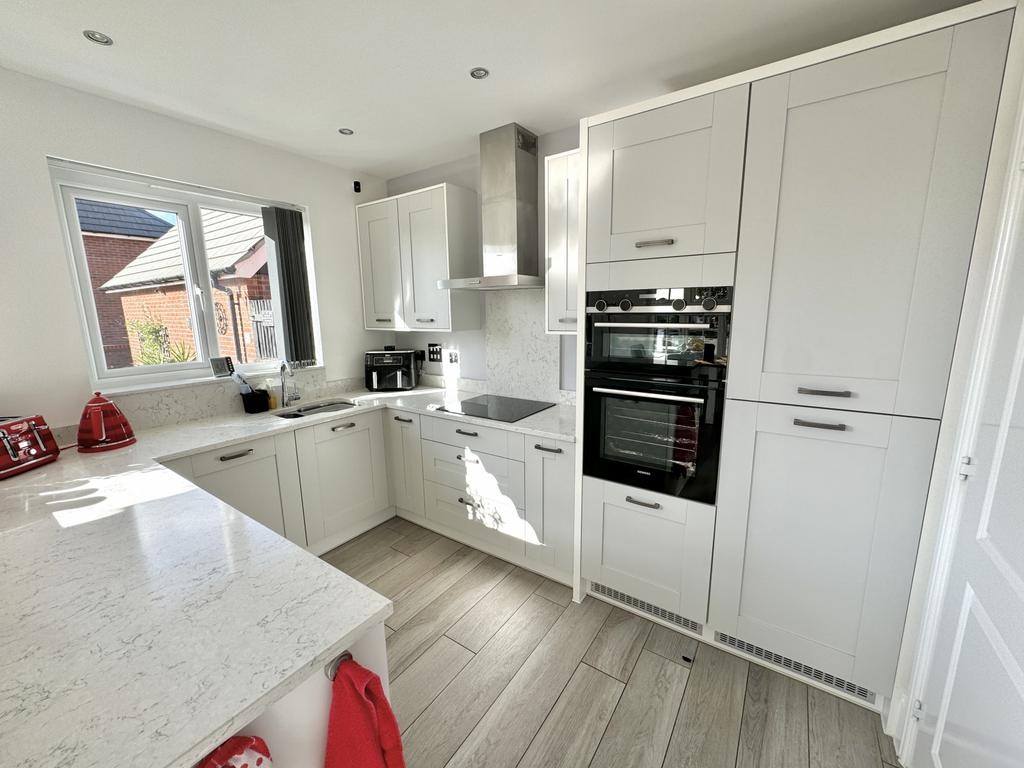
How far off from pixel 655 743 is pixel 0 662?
5.73ft

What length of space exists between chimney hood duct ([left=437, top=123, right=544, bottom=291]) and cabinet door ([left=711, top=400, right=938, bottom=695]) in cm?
143

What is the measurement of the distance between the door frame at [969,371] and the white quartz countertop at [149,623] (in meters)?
1.61

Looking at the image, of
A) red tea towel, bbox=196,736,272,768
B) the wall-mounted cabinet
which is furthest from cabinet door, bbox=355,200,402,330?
red tea towel, bbox=196,736,272,768

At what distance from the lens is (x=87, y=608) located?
2.85ft

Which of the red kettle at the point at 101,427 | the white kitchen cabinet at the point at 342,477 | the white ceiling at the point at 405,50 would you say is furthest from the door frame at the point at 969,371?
the red kettle at the point at 101,427

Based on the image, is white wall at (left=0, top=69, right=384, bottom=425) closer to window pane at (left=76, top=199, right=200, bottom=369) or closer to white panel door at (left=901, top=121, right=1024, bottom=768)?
window pane at (left=76, top=199, right=200, bottom=369)

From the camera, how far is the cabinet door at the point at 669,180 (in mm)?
1505

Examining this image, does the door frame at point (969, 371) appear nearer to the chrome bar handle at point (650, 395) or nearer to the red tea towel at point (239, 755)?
the chrome bar handle at point (650, 395)

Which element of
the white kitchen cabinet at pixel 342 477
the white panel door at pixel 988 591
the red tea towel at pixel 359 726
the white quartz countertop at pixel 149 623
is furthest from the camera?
the white kitchen cabinet at pixel 342 477

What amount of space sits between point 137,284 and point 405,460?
178 cm

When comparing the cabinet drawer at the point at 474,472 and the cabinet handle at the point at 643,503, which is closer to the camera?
the cabinet handle at the point at 643,503

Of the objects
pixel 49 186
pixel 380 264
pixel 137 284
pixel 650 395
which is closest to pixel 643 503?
pixel 650 395

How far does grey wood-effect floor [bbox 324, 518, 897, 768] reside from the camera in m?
1.43

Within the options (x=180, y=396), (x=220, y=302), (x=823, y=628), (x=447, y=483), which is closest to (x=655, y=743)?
(x=823, y=628)
